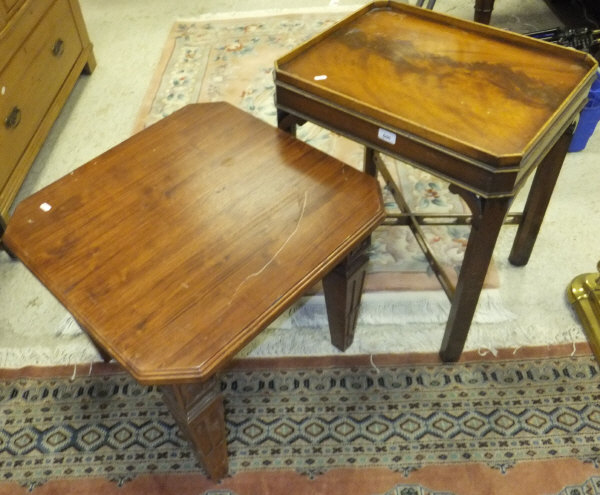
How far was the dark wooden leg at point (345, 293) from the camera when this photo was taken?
3.77ft

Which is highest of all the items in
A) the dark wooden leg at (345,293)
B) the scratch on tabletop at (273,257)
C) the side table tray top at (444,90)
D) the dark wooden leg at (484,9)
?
the side table tray top at (444,90)

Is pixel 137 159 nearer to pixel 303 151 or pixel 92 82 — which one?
pixel 303 151

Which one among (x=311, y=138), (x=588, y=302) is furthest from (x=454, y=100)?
(x=311, y=138)

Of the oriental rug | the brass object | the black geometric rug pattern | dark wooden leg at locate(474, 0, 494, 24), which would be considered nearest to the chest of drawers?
the oriental rug

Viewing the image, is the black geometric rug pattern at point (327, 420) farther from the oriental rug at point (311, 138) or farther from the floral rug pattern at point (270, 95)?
the floral rug pattern at point (270, 95)

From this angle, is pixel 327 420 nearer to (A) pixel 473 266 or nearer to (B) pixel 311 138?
(A) pixel 473 266

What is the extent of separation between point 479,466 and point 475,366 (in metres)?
0.26

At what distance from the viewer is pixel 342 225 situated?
103cm

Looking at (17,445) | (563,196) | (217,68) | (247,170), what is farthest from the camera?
(217,68)

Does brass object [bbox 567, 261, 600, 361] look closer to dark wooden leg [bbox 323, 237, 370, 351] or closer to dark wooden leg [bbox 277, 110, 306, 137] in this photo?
dark wooden leg [bbox 323, 237, 370, 351]

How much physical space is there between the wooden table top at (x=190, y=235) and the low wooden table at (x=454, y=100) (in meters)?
0.13

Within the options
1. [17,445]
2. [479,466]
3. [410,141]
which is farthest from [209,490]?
[410,141]

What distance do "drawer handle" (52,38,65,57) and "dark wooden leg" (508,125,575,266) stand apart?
1.80m

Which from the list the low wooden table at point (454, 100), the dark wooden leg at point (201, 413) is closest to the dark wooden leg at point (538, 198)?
the low wooden table at point (454, 100)
